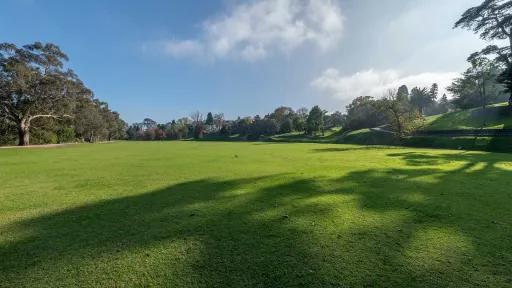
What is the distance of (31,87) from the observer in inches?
1758

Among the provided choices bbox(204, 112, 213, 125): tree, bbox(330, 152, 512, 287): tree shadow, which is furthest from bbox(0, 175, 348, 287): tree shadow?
bbox(204, 112, 213, 125): tree

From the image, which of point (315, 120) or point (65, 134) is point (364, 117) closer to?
point (315, 120)

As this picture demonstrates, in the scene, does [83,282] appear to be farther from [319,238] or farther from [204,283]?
[319,238]

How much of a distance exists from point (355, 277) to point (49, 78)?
54.6 m

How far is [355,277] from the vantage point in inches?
143

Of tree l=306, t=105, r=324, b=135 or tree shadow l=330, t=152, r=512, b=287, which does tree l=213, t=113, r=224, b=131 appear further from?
tree shadow l=330, t=152, r=512, b=287

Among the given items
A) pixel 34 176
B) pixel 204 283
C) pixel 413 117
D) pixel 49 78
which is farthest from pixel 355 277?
pixel 49 78

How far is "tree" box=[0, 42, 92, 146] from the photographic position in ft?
138

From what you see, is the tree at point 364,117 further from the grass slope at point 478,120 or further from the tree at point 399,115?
the tree at point 399,115

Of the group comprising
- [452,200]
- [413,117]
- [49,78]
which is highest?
[49,78]

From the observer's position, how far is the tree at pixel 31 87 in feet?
138

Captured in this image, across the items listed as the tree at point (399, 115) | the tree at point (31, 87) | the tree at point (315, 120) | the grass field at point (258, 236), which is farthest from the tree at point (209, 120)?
the grass field at point (258, 236)

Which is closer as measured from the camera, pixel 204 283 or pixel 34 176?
pixel 204 283

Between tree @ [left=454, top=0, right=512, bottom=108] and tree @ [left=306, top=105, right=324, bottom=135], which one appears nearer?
tree @ [left=454, top=0, right=512, bottom=108]
